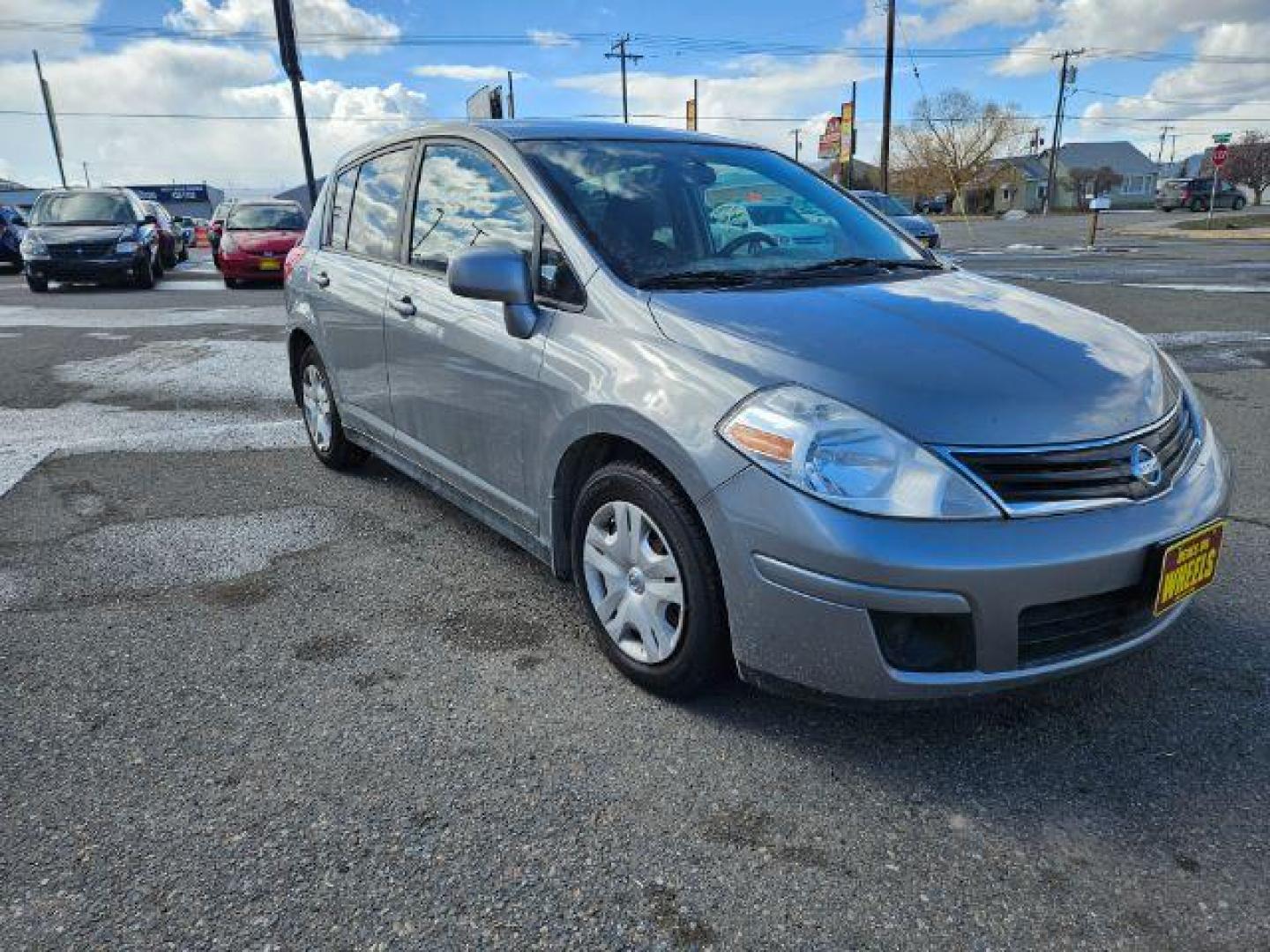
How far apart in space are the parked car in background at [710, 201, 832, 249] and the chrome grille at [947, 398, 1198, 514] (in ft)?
4.44

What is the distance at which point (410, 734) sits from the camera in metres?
2.52

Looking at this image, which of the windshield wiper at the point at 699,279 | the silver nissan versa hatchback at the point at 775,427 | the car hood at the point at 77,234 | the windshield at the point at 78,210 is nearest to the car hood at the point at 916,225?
the silver nissan versa hatchback at the point at 775,427

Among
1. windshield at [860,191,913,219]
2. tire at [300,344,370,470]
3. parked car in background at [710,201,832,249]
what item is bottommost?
tire at [300,344,370,470]

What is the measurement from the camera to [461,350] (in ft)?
10.5

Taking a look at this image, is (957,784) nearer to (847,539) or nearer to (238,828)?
(847,539)

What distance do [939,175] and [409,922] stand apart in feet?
260

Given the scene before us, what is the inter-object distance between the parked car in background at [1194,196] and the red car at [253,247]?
160 ft

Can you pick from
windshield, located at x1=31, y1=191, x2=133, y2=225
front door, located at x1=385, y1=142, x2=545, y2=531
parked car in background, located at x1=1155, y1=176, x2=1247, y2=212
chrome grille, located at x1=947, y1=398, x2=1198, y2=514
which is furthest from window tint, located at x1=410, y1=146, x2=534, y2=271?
parked car in background, located at x1=1155, y1=176, x2=1247, y2=212

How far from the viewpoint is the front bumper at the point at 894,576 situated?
79.9 inches

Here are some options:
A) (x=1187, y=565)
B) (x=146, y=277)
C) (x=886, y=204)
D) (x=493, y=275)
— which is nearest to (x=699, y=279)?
(x=493, y=275)

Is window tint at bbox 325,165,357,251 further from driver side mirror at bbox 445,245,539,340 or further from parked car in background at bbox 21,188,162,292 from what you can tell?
Result: parked car in background at bbox 21,188,162,292

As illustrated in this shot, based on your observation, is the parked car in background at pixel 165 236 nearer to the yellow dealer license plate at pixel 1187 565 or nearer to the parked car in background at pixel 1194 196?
the yellow dealer license plate at pixel 1187 565

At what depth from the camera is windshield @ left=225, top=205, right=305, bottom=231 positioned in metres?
15.9

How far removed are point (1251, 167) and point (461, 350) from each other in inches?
3281
